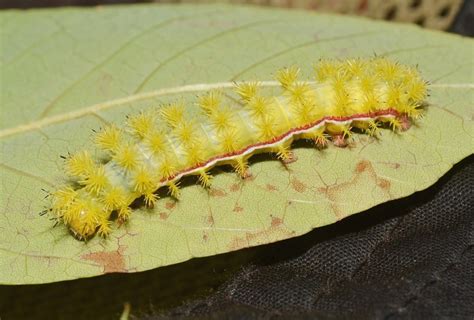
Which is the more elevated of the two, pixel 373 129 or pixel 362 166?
pixel 373 129

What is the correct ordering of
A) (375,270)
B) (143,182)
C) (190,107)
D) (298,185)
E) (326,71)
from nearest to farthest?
(375,270) < (143,182) < (298,185) < (326,71) < (190,107)

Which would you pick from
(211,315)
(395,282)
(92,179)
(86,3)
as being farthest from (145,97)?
(86,3)

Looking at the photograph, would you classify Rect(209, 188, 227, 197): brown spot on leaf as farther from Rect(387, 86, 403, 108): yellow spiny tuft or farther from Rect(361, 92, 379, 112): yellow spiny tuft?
Rect(387, 86, 403, 108): yellow spiny tuft

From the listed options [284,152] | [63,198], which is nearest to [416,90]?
[284,152]

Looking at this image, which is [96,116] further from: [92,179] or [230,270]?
[230,270]

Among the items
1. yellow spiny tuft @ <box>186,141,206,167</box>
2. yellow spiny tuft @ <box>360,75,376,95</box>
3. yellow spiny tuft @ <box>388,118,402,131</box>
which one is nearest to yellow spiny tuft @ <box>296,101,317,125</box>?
yellow spiny tuft @ <box>360,75,376,95</box>

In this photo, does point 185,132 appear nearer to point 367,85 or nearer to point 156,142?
point 156,142

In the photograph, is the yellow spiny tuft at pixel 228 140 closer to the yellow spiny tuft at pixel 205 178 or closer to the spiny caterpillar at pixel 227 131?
the spiny caterpillar at pixel 227 131

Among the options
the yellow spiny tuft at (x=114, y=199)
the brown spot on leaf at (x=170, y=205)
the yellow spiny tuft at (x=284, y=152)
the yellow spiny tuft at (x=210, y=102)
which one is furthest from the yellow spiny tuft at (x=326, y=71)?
the yellow spiny tuft at (x=114, y=199)
